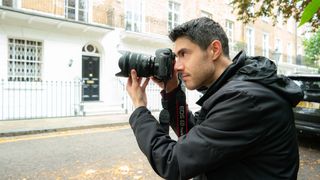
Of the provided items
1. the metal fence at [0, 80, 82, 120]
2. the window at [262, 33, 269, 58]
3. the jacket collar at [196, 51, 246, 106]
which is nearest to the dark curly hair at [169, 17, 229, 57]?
the jacket collar at [196, 51, 246, 106]

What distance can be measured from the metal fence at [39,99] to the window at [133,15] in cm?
507

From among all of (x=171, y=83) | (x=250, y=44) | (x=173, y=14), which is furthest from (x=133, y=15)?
(x=171, y=83)

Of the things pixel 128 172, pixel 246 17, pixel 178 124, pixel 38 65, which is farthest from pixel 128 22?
pixel 178 124

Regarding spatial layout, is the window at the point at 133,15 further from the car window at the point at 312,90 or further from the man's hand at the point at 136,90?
the man's hand at the point at 136,90

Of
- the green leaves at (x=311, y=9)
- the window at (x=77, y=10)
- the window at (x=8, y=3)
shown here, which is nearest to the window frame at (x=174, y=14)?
the window at (x=77, y=10)

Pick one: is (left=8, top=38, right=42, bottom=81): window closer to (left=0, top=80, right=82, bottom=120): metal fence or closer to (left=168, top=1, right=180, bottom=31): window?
(left=0, top=80, right=82, bottom=120): metal fence

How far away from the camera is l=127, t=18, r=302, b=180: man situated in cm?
135

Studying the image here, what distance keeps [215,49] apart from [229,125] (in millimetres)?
439

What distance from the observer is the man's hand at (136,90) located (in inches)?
72.0

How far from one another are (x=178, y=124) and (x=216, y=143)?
2.48ft

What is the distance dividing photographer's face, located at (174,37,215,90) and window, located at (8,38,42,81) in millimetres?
12237

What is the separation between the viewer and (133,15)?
17688 millimetres

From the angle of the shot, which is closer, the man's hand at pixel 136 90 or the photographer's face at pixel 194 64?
the photographer's face at pixel 194 64

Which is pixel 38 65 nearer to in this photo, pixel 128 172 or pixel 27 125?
pixel 27 125
